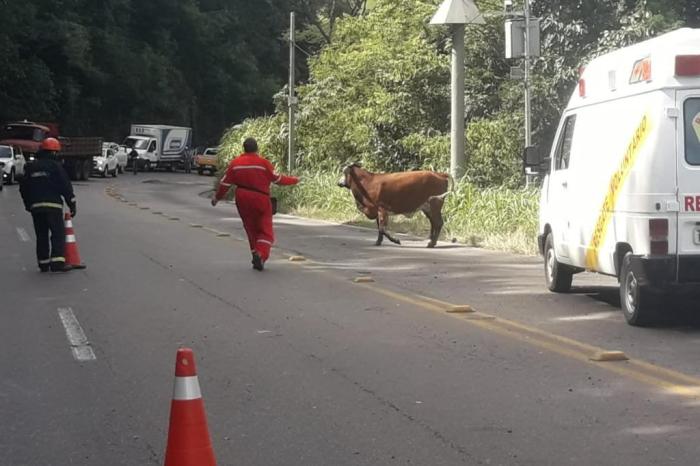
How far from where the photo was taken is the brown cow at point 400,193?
66.9ft

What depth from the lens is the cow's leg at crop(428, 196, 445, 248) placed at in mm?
20328

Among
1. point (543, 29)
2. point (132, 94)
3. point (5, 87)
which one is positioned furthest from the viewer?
point (132, 94)

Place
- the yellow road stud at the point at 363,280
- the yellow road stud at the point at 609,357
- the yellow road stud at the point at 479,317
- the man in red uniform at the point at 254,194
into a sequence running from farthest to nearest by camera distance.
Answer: the man in red uniform at the point at 254,194 < the yellow road stud at the point at 363,280 < the yellow road stud at the point at 479,317 < the yellow road stud at the point at 609,357

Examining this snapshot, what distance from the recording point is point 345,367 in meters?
9.23

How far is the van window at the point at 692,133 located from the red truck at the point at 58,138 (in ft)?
127

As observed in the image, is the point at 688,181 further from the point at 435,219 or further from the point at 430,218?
the point at 430,218

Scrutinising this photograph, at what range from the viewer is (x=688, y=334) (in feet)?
35.0

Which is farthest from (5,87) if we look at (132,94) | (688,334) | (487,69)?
(688,334)

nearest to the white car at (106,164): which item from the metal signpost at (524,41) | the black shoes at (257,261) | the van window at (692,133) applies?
the metal signpost at (524,41)

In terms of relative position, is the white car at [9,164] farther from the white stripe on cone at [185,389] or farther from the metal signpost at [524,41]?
the white stripe on cone at [185,389]

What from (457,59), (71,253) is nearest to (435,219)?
(71,253)

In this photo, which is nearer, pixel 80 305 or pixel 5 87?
pixel 80 305

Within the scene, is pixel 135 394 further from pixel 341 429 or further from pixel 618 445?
pixel 618 445

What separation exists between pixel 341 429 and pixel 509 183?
20.0 m
